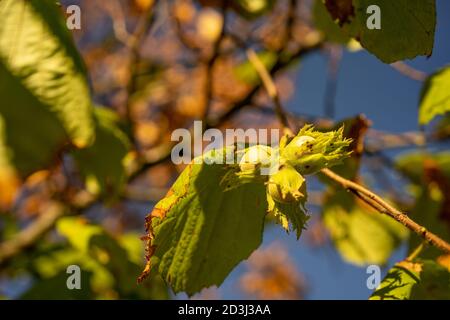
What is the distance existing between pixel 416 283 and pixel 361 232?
0.79m

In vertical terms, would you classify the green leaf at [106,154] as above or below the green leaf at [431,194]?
above

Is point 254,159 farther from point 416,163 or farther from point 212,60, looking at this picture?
point 416,163

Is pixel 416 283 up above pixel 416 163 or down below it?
above

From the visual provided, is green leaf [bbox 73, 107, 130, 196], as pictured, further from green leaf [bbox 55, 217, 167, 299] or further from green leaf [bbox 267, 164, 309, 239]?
green leaf [bbox 267, 164, 309, 239]

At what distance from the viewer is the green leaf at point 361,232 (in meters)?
1.48

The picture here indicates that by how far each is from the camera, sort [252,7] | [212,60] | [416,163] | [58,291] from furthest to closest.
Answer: [416,163] < [212,60] < [252,7] < [58,291]

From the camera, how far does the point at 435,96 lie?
0.98 metres

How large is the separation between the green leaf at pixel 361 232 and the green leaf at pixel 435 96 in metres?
0.50

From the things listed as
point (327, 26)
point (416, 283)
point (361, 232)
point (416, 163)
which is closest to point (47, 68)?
point (416, 283)

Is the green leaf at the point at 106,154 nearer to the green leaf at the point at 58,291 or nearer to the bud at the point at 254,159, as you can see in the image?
the green leaf at the point at 58,291

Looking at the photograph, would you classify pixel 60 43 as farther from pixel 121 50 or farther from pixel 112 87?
pixel 121 50

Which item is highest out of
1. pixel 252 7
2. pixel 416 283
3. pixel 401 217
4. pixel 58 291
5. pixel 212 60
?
pixel 252 7

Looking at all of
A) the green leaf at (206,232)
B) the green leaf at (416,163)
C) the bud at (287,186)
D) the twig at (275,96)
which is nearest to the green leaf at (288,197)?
the bud at (287,186)
